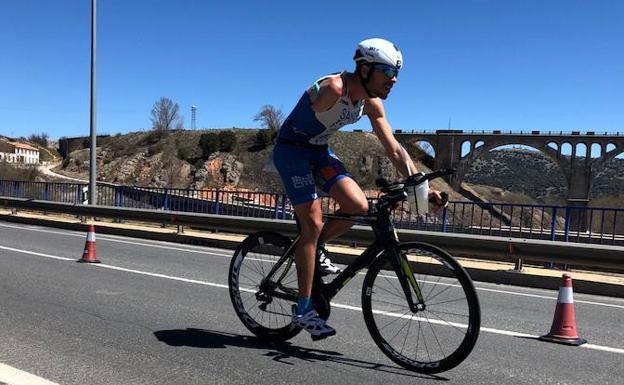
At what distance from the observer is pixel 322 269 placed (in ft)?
13.9

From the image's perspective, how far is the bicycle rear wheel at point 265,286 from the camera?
14.6 ft

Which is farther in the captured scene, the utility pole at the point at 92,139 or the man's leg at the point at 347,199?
the utility pole at the point at 92,139

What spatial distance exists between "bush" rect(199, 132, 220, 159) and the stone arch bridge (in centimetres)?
3222

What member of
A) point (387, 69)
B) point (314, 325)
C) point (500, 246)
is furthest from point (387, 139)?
point (500, 246)

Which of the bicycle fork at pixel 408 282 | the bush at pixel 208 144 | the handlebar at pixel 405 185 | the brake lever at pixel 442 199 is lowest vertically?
the bicycle fork at pixel 408 282

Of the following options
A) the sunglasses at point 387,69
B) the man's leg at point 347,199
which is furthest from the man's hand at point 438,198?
the sunglasses at point 387,69

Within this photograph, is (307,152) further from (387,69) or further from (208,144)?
(208,144)

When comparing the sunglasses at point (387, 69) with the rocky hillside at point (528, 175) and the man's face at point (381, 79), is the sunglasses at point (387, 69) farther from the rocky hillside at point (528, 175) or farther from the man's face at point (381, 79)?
the rocky hillside at point (528, 175)

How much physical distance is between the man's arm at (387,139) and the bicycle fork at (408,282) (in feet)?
1.78

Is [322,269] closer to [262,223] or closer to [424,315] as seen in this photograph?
[424,315]

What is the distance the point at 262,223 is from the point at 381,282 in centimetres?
835

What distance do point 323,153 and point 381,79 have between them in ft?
2.47

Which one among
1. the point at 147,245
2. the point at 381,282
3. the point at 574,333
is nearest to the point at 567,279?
the point at 574,333

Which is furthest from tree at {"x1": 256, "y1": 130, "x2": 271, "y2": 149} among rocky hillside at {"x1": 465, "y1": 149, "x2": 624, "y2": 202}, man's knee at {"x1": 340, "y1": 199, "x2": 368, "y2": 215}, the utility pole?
man's knee at {"x1": 340, "y1": 199, "x2": 368, "y2": 215}
